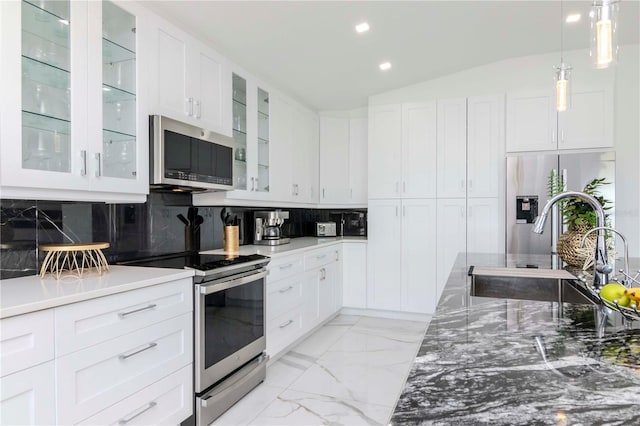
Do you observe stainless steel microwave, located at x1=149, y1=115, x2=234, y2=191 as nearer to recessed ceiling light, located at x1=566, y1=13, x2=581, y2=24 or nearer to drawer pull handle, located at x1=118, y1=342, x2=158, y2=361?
drawer pull handle, located at x1=118, y1=342, x2=158, y2=361

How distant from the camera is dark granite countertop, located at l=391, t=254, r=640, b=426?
0.63m

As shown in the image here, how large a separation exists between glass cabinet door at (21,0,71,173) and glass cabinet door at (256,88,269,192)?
1771 millimetres

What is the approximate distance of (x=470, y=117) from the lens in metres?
4.17

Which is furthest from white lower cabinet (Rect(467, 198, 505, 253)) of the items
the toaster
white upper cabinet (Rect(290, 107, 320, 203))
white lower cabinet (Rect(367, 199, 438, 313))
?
white upper cabinet (Rect(290, 107, 320, 203))

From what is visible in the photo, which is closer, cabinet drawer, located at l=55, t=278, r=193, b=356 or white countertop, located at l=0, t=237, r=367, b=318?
white countertop, located at l=0, t=237, r=367, b=318

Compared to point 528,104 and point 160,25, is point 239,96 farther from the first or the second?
point 528,104

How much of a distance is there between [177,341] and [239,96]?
2.01 meters

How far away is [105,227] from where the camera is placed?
235 centimetres

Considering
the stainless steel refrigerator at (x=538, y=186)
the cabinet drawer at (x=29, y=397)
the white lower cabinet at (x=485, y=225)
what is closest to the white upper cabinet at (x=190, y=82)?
the cabinet drawer at (x=29, y=397)

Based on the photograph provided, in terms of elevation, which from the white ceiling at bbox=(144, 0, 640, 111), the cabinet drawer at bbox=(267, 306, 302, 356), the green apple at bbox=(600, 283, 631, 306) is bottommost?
the cabinet drawer at bbox=(267, 306, 302, 356)

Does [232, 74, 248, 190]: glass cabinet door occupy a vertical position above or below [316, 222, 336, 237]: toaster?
above

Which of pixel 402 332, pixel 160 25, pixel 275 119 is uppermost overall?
pixel 160 25

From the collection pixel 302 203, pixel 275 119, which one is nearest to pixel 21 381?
pixel 275 119

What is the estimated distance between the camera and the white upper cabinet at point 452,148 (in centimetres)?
419
